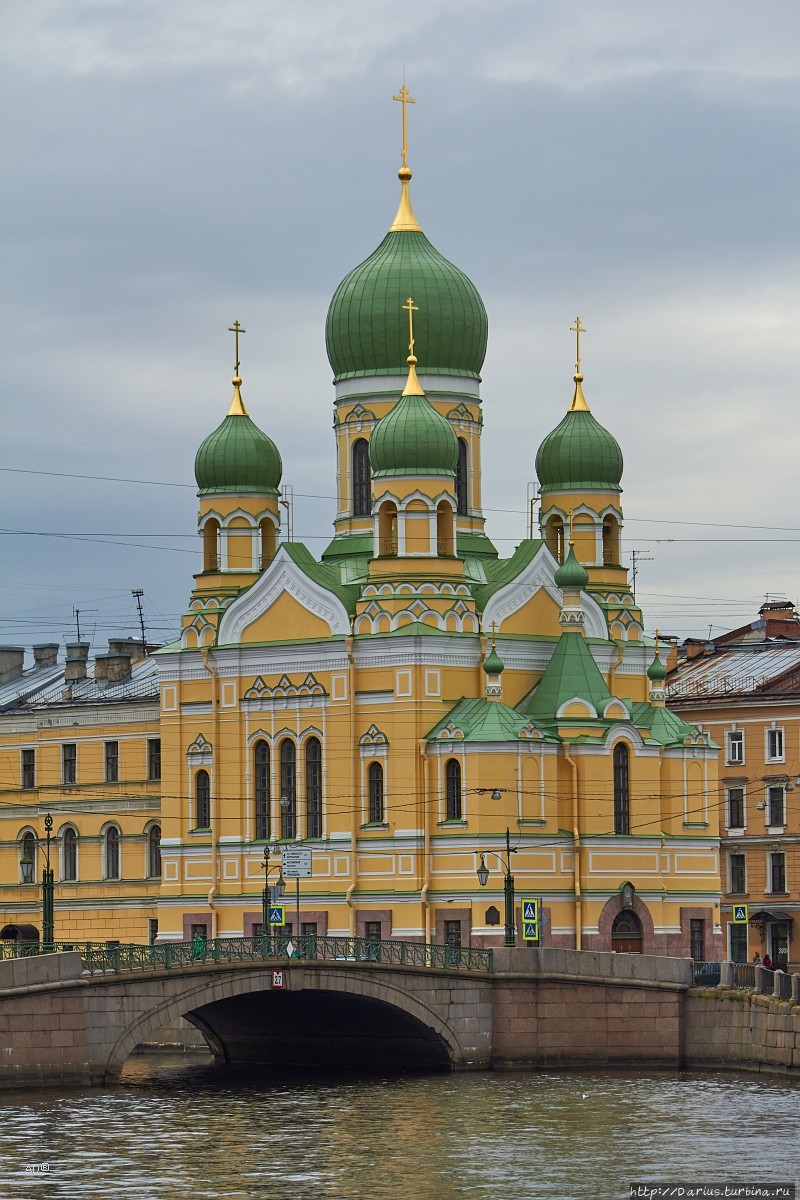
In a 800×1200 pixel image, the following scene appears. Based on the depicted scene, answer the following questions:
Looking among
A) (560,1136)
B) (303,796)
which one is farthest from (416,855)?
(560,1136)

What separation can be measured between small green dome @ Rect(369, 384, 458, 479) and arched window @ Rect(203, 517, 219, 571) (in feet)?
20.9

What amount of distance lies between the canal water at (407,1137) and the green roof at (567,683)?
1385 centimetres

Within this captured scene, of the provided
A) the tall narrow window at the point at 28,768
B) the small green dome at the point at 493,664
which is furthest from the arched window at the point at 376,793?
the tall narrow window at the point at 28,768

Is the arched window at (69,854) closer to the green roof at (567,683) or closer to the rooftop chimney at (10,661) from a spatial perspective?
the rooftop chimney at (10,661)

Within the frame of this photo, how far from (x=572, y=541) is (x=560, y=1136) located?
30.1 metres

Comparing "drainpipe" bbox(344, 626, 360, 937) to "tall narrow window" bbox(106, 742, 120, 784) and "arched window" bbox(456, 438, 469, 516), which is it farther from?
"tall narrow window" bbox(106, 742, 120, 784)

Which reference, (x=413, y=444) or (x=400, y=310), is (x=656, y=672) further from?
(x=400, y=310)

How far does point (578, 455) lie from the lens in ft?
261

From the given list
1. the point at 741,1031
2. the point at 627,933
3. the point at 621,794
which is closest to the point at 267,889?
the point at 627,933

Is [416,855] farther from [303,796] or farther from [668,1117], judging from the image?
[668,1117]

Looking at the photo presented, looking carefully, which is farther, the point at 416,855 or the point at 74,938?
the point at 74,938

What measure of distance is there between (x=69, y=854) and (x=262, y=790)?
29.4ft

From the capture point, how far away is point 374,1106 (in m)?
56.9

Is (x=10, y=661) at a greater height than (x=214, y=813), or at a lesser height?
greater
